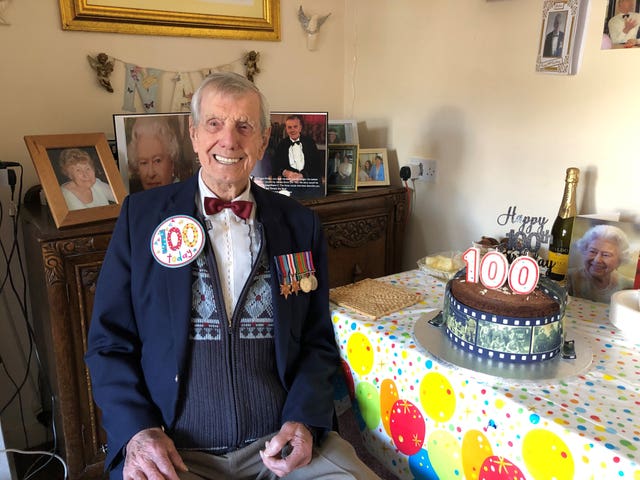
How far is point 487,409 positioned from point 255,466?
0.55 m

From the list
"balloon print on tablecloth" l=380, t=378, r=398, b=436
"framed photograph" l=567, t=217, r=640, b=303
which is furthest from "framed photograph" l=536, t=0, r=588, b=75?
"balloon print on tablecloth" l=380, t=378, r=398, b=436

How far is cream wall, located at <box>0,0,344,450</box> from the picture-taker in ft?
5.71

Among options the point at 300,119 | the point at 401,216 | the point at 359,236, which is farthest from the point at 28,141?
the point at 401,216

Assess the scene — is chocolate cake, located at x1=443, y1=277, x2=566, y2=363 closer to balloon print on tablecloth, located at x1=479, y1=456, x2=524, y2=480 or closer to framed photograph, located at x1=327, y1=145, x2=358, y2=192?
balloon print on tablecloth, located at x1=479, y1=456, x2=524, y2=480

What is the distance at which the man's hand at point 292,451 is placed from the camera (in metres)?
1.14

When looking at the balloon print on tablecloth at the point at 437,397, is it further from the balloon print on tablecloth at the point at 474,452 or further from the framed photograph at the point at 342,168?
the framed photograph at the point at 342,168

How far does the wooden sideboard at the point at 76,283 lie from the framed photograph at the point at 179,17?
68 cm

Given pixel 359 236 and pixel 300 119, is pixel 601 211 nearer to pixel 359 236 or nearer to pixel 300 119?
pixel 359 236

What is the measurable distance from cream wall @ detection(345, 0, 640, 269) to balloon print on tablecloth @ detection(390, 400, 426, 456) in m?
0.88

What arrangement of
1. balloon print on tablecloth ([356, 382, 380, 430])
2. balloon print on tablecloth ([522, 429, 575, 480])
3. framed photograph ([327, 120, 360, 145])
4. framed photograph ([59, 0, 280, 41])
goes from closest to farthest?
balloon print on tablecloth ([522, 429, 575, 480]), balloon print on tablecloth ([356, 382, 380, 430]), framed photograph ([59, 0, 280, 41]), framed photograph ([327, 120, 360, 145])

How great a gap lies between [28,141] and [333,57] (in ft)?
4.57

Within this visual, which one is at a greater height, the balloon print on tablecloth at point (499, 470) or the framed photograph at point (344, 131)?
the framed photograph at point (344, 131)

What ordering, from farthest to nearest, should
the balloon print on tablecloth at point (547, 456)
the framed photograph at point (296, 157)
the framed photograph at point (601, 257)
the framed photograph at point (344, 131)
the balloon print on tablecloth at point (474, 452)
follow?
1. the framed photograph at point (344, 131)
2. the framed photograph at point (296, 157)
3. the framed photograph at point (601, 257)
4. the balloon print on tablecloth at point (474, 452)
5. the balloon print on tablecloth at point (547, 456)

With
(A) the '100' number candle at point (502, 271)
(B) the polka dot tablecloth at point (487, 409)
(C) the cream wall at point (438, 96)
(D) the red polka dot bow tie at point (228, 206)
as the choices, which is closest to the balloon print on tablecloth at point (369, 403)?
(B) the polka dot tablecloth at point (487, 409)
